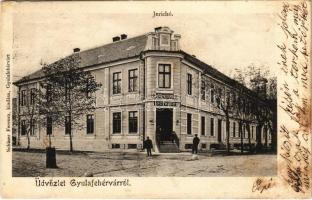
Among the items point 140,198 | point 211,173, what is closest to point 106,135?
point 140,198

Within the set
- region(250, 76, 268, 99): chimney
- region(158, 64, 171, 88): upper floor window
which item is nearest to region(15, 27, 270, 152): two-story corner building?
region(158, 64, 171, 88): upper floor window

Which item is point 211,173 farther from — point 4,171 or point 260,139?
point 4,171

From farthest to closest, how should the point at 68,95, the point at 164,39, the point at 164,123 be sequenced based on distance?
1. the point at 68,95
2. the point at 164,123
3. the point at 164,39

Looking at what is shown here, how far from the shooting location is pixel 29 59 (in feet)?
18.5

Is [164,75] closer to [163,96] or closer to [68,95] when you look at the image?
[163,96]

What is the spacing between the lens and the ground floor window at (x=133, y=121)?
579 centimetres

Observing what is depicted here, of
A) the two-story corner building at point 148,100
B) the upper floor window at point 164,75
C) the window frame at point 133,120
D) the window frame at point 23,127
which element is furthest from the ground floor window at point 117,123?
the window frame at point 23,127

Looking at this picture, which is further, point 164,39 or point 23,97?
point 23,97

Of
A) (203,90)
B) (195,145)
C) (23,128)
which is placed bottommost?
(195,145)

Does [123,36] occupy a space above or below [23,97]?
above

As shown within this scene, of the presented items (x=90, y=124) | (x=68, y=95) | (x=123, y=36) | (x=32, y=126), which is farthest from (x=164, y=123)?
(x=32, y=126)

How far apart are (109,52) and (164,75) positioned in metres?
0.70

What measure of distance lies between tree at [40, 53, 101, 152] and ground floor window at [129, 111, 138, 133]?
440 mm

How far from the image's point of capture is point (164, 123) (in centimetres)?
568
